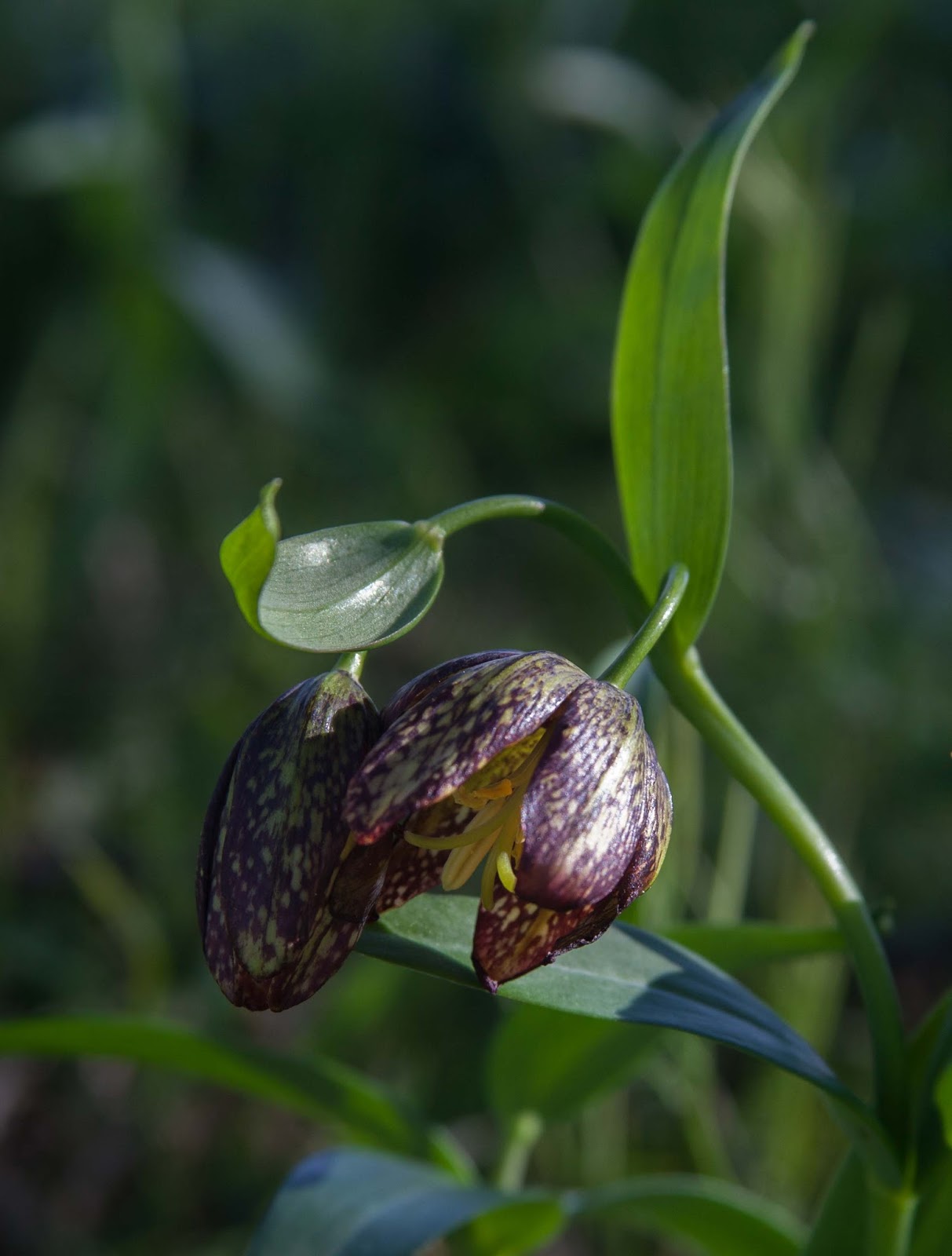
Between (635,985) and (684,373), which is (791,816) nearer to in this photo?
(635,985)

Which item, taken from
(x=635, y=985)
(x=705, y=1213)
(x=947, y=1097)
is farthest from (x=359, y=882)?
(x=705, y=1213)

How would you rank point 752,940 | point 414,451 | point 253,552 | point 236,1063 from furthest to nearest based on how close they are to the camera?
point 414,451
point 236,1063
point 752,940
point 253,552

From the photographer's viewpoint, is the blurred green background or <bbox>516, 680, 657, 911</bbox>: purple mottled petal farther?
the blurred green background

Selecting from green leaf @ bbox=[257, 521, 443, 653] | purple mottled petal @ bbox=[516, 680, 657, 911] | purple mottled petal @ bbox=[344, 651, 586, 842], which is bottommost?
purple mottled petal @ bbox=[516, 680, 657, 911]

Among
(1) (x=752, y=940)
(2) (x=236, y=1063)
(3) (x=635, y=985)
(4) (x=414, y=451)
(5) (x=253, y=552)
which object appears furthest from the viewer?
(4) (x=414, y=451)

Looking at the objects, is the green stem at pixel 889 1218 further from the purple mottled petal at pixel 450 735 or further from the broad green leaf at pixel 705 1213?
the purple mottled petal at pixel 450 735

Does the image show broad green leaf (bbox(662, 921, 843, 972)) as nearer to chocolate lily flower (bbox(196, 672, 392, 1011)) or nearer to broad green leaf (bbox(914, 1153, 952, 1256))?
broad green leaf (bbox(914, 1153, 952, 1256))

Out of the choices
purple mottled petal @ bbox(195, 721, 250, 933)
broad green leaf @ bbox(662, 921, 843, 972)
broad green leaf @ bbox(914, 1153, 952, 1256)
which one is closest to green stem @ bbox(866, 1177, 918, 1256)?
broad green leaf @ bbox(914, 1153, 952, 1256)

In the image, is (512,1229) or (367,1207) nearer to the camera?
(367,1207)
